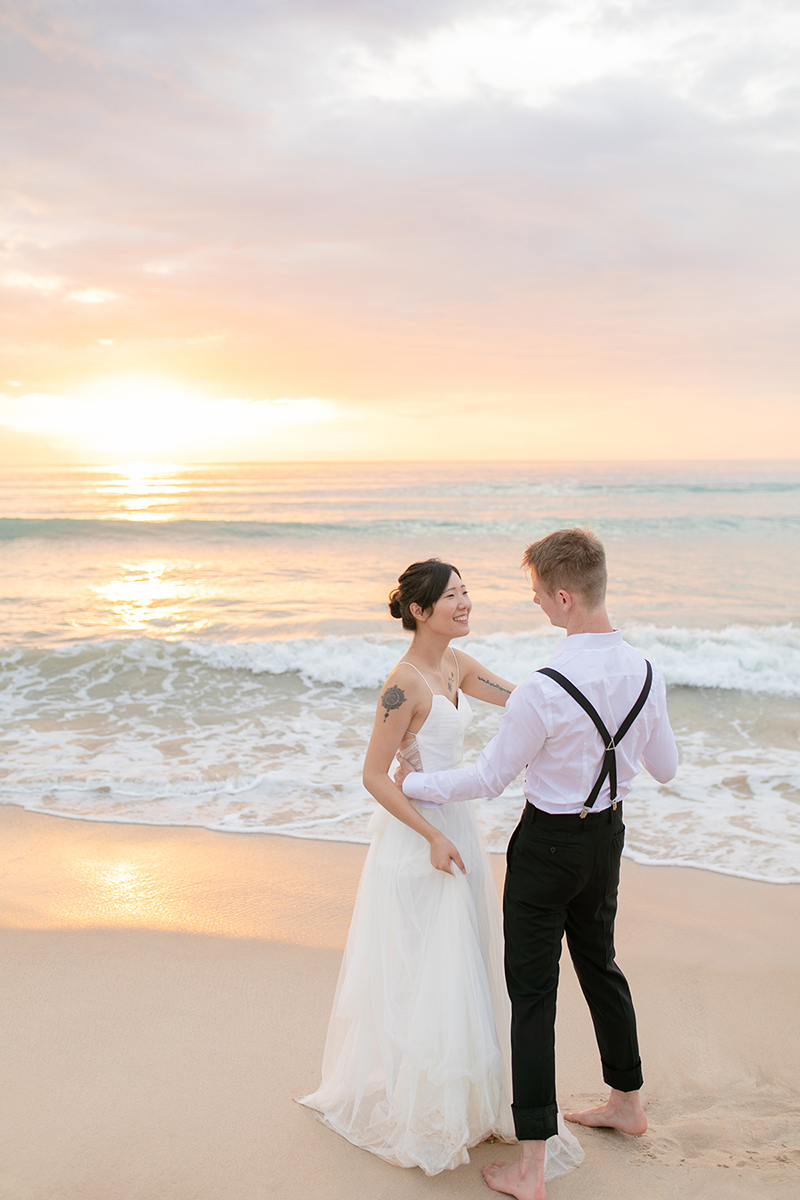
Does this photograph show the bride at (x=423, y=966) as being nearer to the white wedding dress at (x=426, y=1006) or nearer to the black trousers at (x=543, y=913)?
the white wedding dress at (x=426, y=1006)

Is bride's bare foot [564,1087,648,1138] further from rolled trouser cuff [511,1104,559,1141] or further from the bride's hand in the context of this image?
the bride's hand

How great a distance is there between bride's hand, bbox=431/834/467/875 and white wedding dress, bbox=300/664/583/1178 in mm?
62

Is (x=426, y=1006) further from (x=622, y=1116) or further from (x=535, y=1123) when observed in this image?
(x=622, y=1116)

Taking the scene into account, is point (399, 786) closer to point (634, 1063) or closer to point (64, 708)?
point (634, 1063)

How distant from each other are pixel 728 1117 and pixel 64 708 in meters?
8.63

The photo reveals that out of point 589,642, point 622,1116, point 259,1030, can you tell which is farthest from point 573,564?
point 259,1030

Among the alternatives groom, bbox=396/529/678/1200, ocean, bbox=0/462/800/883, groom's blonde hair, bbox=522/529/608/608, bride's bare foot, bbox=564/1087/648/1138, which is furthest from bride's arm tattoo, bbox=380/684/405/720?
ocean, bbox=0/462/800/883

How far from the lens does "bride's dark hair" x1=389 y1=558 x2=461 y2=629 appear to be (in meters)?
2.88


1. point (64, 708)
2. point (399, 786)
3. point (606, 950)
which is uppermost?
point (399, 786)

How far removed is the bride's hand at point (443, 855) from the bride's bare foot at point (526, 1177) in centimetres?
93

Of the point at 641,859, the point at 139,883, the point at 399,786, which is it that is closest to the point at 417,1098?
the point at 399,786

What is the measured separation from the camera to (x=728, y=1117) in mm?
3135

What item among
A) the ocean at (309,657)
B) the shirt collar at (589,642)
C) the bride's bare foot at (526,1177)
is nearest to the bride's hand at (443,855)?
the shirt collar at (589,642)

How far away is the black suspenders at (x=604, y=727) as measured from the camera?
2.36 m
